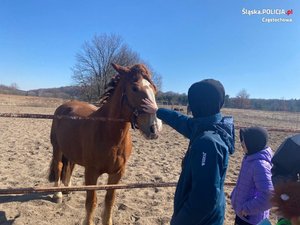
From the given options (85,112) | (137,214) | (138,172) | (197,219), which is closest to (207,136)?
(197,219)

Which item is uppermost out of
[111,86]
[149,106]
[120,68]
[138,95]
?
[120,68]

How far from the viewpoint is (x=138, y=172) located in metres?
6.66

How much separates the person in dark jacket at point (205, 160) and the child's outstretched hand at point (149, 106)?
961 millimetres

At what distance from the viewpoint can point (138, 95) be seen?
10.5 feet

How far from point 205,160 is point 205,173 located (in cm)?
8

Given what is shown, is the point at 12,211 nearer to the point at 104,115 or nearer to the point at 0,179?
the point at 0,179

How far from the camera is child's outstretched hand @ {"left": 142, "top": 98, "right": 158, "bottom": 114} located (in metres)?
2.95

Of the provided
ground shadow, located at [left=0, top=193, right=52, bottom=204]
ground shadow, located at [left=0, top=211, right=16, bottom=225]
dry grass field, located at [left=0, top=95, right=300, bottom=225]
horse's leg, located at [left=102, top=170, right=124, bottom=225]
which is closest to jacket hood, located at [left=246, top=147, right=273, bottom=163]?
horse's leg, located at [left=102, top=170, right=124, bottom=225]

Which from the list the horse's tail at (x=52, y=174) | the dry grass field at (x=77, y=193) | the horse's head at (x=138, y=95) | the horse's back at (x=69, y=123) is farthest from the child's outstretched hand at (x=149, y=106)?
the horse's tail at (x=52, y=174)

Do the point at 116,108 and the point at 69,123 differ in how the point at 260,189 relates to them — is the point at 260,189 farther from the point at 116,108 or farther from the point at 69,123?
the point at 69,123

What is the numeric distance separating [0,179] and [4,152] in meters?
2.39

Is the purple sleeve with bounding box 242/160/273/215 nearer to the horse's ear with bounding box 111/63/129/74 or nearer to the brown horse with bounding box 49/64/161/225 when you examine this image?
the brown horse with bounding box 49/64/161/225

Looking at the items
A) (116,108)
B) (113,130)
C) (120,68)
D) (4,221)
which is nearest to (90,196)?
(113,130)

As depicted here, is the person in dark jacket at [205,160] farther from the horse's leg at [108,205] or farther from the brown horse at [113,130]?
the horse's leg at [108,205]
